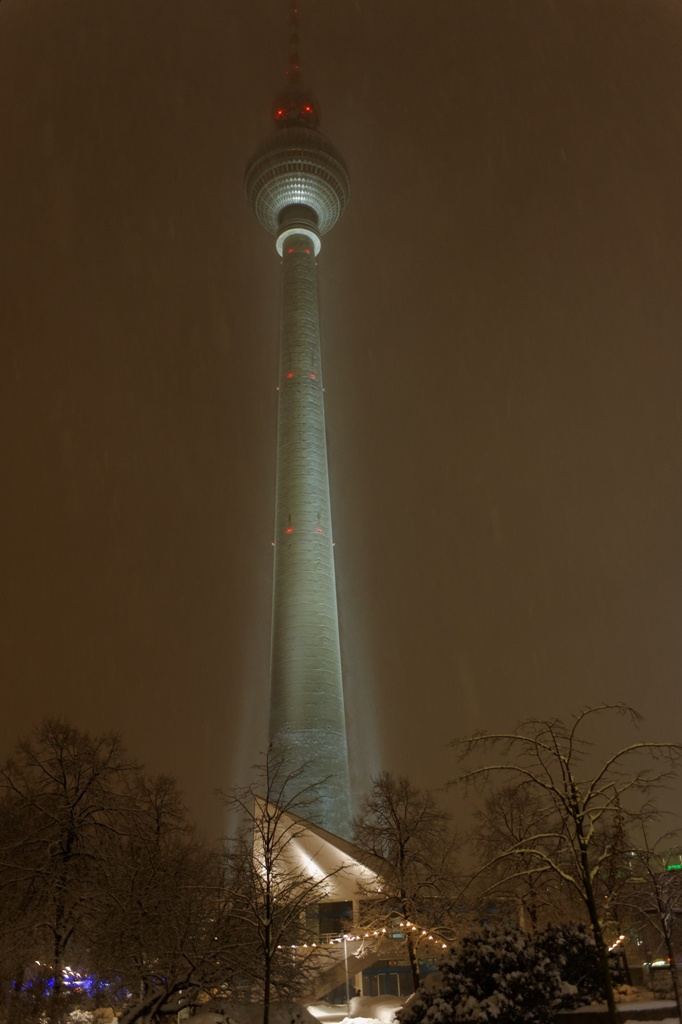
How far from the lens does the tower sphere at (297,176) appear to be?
89.3 meters

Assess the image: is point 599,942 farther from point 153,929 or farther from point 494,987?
point 153,929

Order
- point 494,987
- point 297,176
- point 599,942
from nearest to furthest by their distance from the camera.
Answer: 1. point 599,942
2. point 494,987
3. point 297,176

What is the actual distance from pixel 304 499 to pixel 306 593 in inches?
317

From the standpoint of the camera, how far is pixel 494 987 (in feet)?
62.1

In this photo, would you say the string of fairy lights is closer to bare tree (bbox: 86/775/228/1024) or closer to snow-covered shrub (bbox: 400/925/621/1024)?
bare tree (bbox: 86/775/228/1024)

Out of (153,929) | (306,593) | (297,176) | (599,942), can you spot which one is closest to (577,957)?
(599,942)

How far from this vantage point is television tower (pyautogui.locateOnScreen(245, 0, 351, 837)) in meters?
59.3

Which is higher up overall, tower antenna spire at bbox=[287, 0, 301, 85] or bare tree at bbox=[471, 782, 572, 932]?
tower antenna spire at bbox=[287, 0, 301, 85]

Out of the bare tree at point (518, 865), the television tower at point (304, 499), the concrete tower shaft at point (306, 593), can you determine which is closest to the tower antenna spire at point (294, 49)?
the television tower at point (304, 499)

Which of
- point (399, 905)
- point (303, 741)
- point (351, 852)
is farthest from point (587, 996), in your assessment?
point (303, 741)

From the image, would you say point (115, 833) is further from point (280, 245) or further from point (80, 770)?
point (280, 245)

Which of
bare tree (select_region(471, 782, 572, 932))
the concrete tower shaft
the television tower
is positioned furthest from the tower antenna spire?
bare tree (select_region(471, 782, 572, 932))

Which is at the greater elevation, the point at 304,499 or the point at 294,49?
the point at 294,49

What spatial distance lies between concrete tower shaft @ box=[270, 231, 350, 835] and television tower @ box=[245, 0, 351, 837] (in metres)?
0.08
